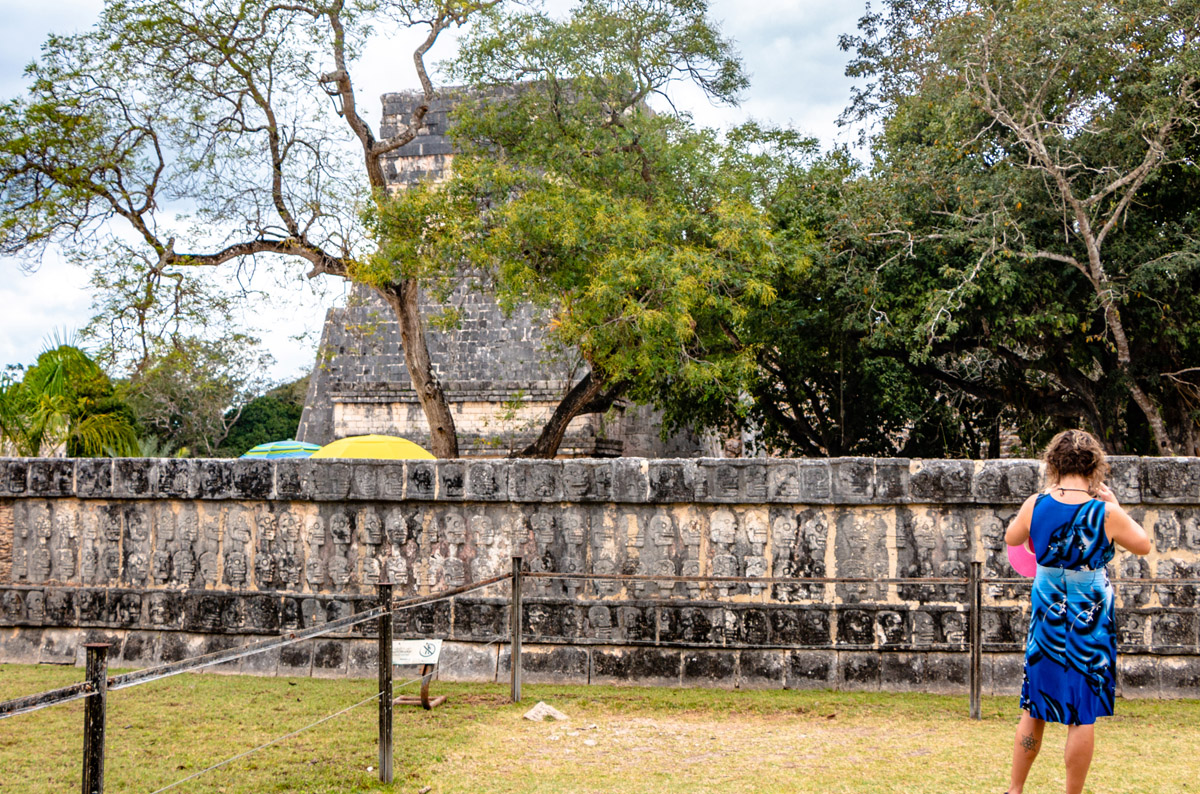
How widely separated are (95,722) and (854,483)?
460cm

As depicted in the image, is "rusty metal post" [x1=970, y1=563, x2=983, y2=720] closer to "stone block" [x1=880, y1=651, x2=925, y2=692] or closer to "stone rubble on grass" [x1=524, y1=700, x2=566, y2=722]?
"stone block" [x1=880, y1=651, x2=925, y2=692]

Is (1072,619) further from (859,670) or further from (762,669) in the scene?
(762,669)

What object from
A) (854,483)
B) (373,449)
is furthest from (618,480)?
(373,449)

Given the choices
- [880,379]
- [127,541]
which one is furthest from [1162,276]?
[127,541]

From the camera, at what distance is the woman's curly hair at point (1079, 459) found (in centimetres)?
337

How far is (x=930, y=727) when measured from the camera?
5.16 meters

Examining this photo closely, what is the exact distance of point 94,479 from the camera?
6871 millimetres

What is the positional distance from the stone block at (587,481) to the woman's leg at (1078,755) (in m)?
3.42

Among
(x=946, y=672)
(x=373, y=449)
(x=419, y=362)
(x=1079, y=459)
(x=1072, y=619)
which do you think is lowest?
(x=946, y=672)

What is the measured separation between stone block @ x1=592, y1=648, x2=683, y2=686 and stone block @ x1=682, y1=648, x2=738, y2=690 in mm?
61

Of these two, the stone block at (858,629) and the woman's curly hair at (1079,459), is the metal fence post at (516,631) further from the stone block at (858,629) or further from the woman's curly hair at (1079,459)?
the woman's curly hair at (1079,459)

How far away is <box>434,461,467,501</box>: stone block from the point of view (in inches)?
254

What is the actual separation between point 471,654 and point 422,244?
4.92 meters

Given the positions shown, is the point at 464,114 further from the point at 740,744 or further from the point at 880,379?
the point at 740,744
